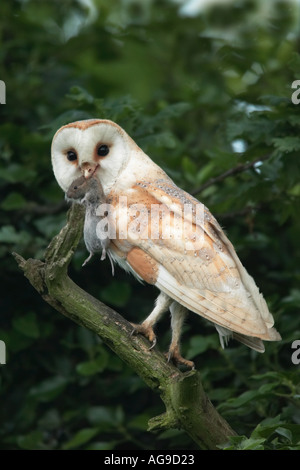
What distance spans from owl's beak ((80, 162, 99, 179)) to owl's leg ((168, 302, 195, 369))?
2.29 ft

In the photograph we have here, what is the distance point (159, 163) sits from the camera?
185 inches

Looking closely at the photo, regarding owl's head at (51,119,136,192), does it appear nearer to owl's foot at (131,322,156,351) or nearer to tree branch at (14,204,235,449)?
tree branch at (14,204,235,449)

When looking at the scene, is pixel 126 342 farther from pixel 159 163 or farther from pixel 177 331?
pixel 159 163

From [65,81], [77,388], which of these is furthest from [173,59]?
[77,388]

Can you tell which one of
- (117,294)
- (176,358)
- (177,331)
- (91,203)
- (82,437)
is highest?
(91,203)

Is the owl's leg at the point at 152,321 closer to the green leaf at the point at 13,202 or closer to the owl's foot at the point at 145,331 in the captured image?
the owl's foot at the point at 145,331

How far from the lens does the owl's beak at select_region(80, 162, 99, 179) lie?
134 inches

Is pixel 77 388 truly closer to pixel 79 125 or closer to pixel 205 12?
pixel 79 125

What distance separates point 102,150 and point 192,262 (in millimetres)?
628

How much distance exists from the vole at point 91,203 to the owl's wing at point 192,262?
13 centimetres

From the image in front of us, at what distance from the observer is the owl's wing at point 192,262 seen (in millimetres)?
3381

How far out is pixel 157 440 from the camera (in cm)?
468

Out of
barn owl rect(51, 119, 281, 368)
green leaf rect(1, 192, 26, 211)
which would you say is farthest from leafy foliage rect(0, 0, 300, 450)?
barn owl rect(51, 119, 281, 368)

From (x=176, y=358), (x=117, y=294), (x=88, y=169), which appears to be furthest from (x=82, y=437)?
(x=88, y=169)
